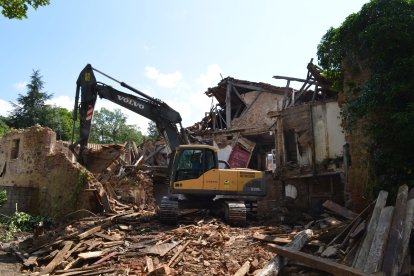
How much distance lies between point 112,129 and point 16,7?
56135 mm

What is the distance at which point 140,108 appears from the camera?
515 inches

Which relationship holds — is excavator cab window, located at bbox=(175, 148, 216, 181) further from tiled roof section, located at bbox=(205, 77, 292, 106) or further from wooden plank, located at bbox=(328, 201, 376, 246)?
tiled roof section, located at bbox=(205, 77, 292, 106)

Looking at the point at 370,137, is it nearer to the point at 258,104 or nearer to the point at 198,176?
the point at 198,176

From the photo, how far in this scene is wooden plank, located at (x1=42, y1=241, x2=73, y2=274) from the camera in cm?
790

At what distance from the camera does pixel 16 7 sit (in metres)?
8.67

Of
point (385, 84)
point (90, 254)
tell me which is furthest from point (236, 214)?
point (385, 84)

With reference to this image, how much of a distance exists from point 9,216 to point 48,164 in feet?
8.27

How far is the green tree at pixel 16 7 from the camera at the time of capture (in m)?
8.63

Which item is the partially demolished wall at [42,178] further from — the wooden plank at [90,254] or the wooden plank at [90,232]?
the wooden plank at [90,254]

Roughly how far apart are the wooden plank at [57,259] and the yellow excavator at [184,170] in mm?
2674

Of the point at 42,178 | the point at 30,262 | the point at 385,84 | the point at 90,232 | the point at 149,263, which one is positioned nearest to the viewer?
the point at 149,263

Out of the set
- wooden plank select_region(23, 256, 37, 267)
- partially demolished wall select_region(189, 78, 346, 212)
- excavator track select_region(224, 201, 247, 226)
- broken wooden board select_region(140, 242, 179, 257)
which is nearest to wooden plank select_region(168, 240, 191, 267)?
broken wooden board select_region(140, 242, 179, 257)

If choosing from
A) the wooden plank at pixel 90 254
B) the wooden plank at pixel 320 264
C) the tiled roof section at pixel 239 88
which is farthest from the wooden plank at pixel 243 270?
the tiled roof section at pixel 239 88

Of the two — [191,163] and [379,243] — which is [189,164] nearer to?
[191,163]
